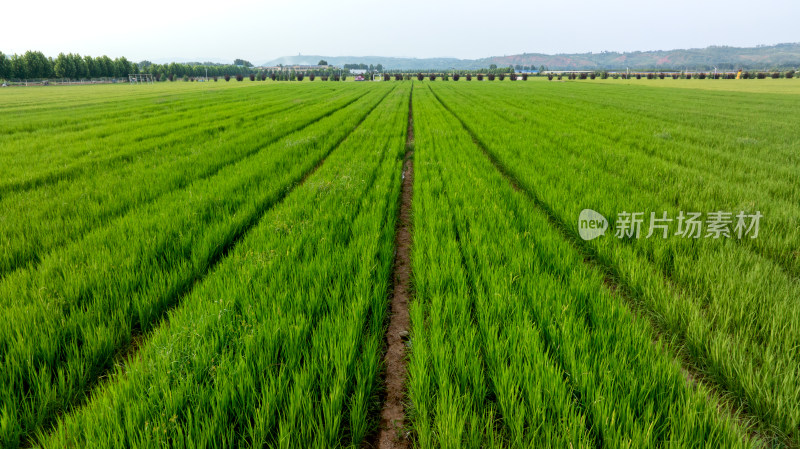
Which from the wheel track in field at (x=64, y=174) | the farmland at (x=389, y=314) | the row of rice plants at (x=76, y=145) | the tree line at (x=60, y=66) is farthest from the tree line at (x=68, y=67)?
the farmland at (x=389, y=314)

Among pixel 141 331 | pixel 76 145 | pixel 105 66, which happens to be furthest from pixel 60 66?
pixel 141 331

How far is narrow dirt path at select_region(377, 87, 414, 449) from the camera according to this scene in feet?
6.30

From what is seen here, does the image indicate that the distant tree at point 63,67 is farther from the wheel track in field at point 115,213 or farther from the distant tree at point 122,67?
the wheel track in field at point 115,213

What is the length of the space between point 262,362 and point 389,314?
47.3 inches

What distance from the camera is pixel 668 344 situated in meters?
2.38

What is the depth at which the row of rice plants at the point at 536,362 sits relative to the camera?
166 centimetres

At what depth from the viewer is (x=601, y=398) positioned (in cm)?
170

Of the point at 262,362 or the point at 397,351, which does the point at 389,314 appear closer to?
the point at 397,351

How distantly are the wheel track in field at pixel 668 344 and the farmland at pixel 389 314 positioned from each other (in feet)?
0.07

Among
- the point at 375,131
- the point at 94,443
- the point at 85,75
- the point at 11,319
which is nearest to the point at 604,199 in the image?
the point at 94,443

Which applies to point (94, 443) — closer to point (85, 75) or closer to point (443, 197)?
point (443, 197)

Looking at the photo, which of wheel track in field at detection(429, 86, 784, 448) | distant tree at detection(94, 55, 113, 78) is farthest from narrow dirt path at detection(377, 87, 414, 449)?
distant tree at detection(94, 55, 113, 78)

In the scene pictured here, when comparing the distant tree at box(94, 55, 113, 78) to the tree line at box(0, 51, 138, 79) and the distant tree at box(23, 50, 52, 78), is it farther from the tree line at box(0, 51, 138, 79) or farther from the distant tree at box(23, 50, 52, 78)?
the distant tree at box(23, 50, 52, 78)

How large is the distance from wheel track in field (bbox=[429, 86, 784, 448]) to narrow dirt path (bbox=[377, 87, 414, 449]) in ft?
5.19
